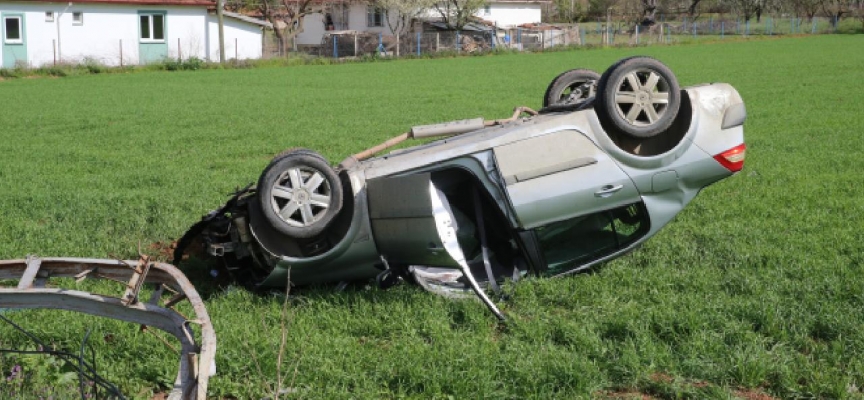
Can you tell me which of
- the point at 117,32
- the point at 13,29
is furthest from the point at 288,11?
the point at 13,29

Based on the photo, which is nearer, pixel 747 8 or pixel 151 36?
pixel 151 36

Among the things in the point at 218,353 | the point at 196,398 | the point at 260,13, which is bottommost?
the point at 218,353

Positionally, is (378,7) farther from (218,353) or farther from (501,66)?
(218,353)

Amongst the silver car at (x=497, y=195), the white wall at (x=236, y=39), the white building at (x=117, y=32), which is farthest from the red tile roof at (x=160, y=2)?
the silver car at (x=497, y=195)

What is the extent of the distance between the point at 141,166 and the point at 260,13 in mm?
61921

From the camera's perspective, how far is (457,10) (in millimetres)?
68125

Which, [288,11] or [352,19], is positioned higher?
[288,11]

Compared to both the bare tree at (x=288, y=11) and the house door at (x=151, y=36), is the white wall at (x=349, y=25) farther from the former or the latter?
the house door at (x=151, y=36)

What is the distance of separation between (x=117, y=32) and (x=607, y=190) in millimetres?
47674

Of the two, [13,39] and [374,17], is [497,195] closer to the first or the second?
[13,39]

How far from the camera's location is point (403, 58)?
52.8 metres

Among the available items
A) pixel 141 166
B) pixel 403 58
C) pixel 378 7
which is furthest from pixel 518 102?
pixel 378 7

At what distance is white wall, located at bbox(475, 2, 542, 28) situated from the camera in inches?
3185

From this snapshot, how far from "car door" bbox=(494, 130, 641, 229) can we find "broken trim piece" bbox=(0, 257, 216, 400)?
3.34 metres
